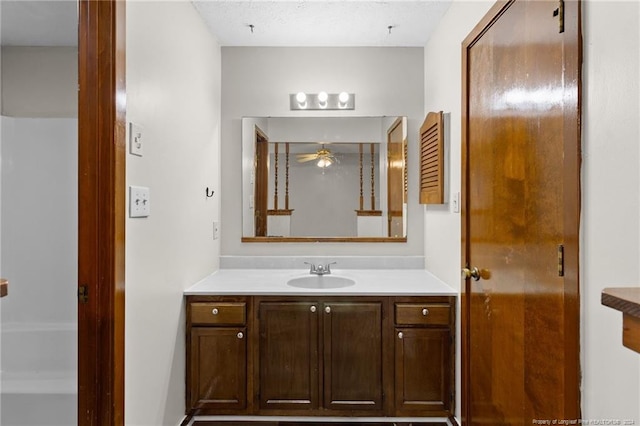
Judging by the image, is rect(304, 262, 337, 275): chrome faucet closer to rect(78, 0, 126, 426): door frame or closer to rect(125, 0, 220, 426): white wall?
rect(125, 0, 220, 426): white wall

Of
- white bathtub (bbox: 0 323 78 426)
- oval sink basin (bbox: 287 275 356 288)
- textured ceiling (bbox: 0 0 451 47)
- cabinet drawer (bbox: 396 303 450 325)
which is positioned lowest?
white bathtub (bbox: 0 323 78 426)

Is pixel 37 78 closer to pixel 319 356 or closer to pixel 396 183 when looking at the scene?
pixel 319 356

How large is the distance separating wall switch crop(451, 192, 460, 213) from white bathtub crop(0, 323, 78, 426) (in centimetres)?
235

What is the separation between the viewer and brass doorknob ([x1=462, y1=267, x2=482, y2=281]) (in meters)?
1.81

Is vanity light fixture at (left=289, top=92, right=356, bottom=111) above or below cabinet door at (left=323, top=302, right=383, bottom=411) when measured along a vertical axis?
above

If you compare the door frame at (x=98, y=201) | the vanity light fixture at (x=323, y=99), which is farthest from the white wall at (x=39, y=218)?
→ the vanity light fixture at (x=323, y=99)

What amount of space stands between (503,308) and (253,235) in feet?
5.81

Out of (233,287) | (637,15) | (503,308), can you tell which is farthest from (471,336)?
(637,15)

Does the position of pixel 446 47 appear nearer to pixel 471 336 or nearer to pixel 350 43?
pixel 350 43

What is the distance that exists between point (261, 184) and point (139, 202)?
129 cm

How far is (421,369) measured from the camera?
2182 mm

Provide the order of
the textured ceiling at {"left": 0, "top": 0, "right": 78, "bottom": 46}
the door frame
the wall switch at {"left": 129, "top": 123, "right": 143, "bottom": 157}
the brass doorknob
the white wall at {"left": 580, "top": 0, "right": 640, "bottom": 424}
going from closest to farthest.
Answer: the white wall at {"left": 580, "top": 0, "right": 640, "bottom": 424}, the door frame, the wall switch at {"left": 129, "top": 123, "right": 143, "bottom": 157}, the brass doorknob, the textured ceiling at {"left": 0, "top": 0, "right": 78, "bottom": 46}

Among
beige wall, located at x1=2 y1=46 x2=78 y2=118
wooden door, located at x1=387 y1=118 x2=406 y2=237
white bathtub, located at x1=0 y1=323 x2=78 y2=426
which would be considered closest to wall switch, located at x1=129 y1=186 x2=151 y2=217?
beige wall, located at x1=2 y1=46 x2=78 y2=118

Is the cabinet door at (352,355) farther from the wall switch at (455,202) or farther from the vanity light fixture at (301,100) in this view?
the vanity light fixture at (301,100)
